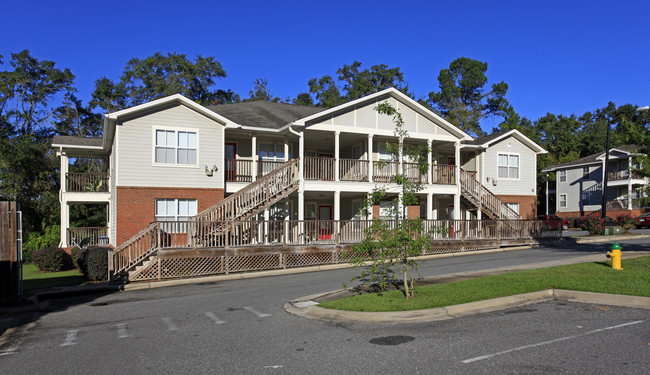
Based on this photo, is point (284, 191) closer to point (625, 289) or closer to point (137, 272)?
point (137, 272)

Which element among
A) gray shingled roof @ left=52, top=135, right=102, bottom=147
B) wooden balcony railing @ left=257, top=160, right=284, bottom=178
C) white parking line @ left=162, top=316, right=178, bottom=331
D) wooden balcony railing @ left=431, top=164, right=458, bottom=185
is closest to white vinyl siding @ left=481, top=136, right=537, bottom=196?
wooden balcony railing @ left=431, top=164, right=458, bottom=185

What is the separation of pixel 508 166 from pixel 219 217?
62.9 feet

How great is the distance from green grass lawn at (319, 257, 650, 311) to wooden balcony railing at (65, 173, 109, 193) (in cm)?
2059

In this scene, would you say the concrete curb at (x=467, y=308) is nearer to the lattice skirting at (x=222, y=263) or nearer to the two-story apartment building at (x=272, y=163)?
the lattice skirting at (x=222, y=263)

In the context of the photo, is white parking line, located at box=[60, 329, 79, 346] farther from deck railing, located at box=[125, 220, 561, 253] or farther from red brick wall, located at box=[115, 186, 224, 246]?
red brick wall, located at box=[115, 186, 224, 246]

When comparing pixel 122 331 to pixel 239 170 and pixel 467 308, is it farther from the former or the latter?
pixel 239 170

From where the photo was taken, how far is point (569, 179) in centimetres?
5522

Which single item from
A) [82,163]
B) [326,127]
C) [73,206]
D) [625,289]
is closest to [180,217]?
[326,127]

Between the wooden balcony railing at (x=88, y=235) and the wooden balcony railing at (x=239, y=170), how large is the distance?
8920mm

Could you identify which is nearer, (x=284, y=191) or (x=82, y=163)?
(x=284, y=191)

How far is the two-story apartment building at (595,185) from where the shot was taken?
4788 cm

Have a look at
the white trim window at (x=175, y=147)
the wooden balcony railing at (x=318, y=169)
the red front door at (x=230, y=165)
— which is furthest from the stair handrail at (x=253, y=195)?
the white trim window at (x=175, y=147)

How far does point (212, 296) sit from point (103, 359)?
676cm

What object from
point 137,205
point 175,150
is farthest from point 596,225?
point 137,205
